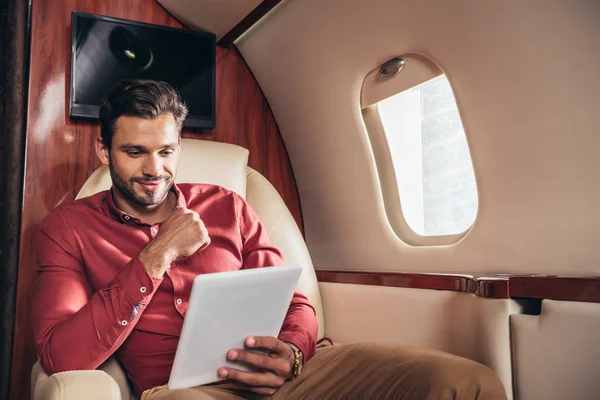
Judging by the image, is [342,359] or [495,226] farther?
[495,226]

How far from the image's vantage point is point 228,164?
2.09m

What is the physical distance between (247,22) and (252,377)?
1.57m

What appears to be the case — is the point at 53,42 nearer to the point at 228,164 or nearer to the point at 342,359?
the point at 228,164

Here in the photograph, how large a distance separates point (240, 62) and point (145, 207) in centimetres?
118

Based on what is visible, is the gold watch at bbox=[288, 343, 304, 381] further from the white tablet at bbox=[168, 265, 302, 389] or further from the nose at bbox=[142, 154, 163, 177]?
the nose at bbox=[142, 154, 163, 177]

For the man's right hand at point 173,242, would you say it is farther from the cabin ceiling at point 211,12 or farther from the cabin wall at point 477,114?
the cabin ceiling at point 211,12

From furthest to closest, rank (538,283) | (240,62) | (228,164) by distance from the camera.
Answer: (240,62) < (228,164) < (538,283)

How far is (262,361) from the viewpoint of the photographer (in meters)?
1.34

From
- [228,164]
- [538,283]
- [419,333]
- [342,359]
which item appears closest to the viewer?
[538,283]

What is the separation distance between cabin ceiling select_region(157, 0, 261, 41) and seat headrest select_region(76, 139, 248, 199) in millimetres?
595

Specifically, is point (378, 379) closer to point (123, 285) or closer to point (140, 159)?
point (123, 285)

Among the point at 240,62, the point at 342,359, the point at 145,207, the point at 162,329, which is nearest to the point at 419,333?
the point at 342,359

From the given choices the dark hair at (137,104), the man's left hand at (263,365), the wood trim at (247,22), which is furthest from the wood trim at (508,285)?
the wood trim at (247,22)

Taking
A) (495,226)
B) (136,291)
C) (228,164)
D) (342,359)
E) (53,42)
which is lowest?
(342,359)
